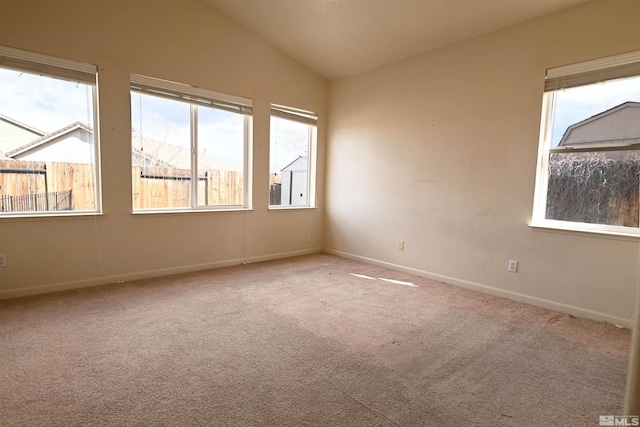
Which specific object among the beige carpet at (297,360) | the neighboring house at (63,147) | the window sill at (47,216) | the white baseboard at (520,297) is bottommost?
the beige carpet at (297,360)

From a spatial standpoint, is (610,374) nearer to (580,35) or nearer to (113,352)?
(580,35)

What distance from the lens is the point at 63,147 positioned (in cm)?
312

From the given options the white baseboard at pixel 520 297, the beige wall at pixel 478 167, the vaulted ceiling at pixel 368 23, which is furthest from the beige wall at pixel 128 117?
the white baseboard at pixel 520 297

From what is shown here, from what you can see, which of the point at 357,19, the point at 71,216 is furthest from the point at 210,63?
the point at 71,216

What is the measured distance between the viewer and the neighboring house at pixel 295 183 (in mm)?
4805

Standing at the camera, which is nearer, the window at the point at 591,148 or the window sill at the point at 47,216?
the window at the point at 591,148

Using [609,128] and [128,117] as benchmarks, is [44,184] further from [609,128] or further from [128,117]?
[609,128]

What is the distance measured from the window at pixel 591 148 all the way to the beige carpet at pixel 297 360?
0.95 meters

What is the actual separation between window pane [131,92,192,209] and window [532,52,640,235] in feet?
12.2

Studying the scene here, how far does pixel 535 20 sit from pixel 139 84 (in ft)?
12.7

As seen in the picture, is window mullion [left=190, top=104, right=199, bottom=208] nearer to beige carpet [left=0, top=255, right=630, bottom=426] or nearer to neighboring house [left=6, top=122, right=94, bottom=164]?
neighboring house [left=6, top=122, right=94, bottom=164]

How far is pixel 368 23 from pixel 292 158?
2.01 meters

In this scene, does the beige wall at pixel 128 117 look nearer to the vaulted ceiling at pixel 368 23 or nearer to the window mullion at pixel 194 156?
the window mullion at pixel 194 156

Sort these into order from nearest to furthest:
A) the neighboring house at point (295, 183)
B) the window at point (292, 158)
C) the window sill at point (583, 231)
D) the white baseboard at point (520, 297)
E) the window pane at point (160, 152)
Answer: the window sill at point (583, 231) < the white baseboard at point (520, 297) < the window pane at point (160, 152) < the window at point (292, 158) < the neighboring house at point (295, 183)
